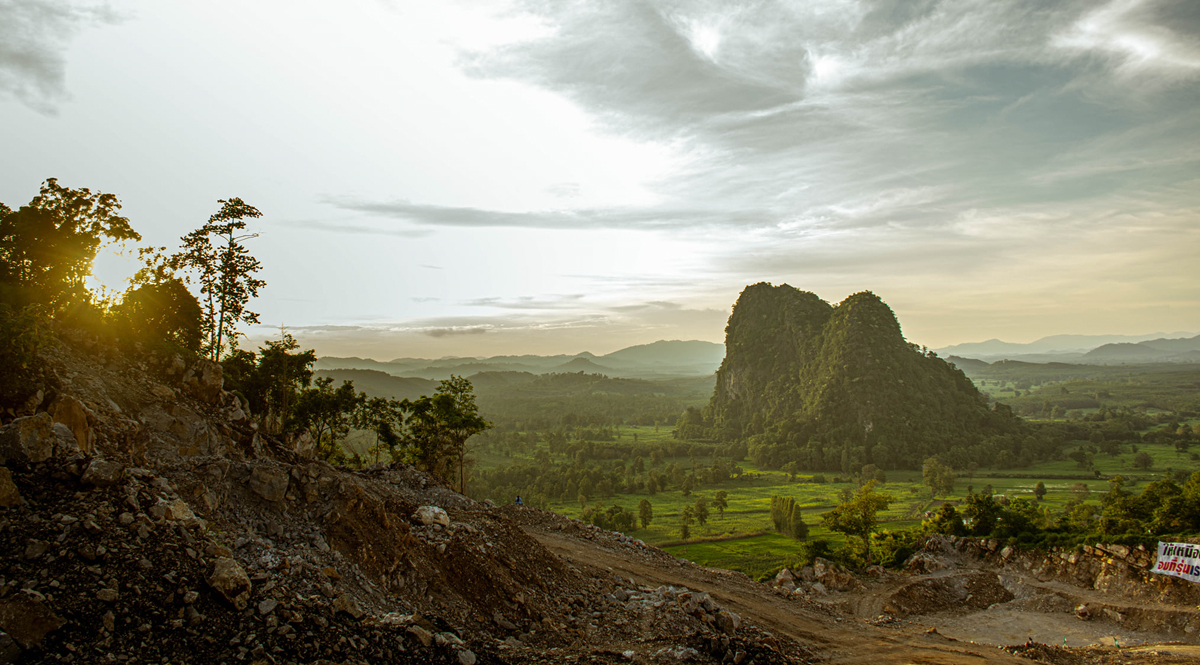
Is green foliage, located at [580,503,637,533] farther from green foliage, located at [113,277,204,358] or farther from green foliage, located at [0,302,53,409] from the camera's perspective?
green foliage, located at [0,302,53,409]

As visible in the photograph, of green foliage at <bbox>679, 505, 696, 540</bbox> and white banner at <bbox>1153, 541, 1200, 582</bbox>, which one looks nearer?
white banner at <bbox>1153, 541, 1200, 582</bbox>

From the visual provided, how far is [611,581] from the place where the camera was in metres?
15.9

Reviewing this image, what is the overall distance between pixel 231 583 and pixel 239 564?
0.79 meters

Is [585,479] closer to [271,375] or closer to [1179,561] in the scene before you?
[271,375]

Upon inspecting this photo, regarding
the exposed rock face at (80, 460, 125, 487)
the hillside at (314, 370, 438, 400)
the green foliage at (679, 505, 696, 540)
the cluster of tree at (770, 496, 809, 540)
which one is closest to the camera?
the exposed rock face at (80, 460, 125, 487)

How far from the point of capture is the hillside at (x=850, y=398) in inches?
3989

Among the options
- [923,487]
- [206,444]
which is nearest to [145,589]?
[206,444]

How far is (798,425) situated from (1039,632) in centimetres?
9484

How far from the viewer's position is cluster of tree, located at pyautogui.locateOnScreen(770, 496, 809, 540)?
5531 centimetres

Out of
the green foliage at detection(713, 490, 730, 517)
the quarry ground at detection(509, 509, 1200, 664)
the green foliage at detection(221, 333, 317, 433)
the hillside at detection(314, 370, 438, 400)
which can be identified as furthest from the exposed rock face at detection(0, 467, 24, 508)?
the hillside at detection(314, 370, 438, 400)

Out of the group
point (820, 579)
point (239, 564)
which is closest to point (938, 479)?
point (820, 579)

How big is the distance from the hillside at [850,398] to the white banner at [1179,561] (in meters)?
77.5

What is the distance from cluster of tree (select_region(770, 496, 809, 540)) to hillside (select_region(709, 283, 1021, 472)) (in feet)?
139

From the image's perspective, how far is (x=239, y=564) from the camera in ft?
29.0
